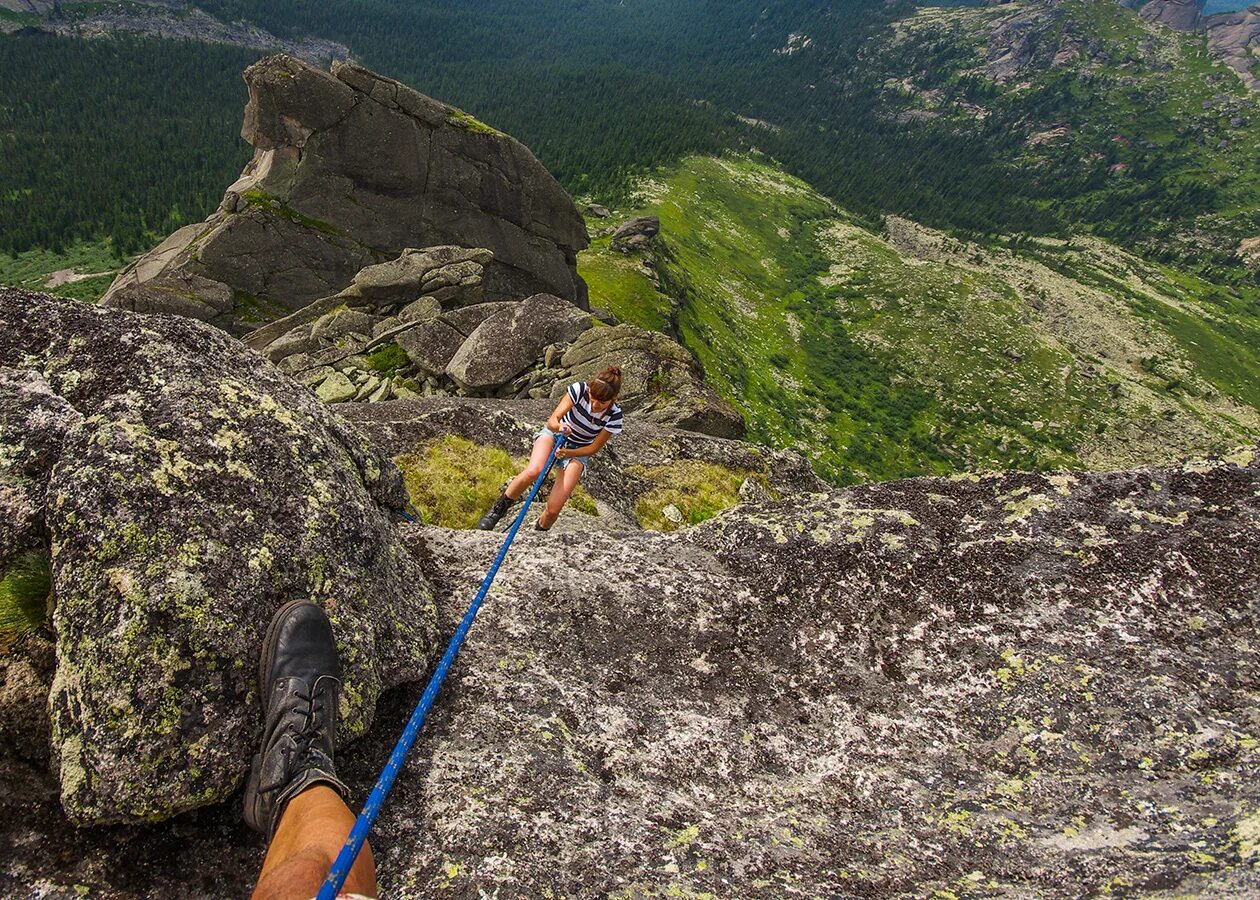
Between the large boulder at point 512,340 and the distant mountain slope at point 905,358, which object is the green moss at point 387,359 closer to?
the large boulder at point 512,340

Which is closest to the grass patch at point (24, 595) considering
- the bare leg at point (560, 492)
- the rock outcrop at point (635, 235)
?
the bare leg at point (560, 492)

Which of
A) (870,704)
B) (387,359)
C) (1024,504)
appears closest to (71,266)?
(387,359)

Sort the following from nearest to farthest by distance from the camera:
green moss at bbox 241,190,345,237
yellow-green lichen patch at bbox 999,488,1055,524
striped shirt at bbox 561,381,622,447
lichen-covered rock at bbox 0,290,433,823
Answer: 1. lichen-covered rock at bbox 0,290,433,823
2. yellow-green lichen patch at bbox 999,488,1055,524
3. striped shirt at bbox 561,381,622,447
4. green moss at bbox 241,190,345,237

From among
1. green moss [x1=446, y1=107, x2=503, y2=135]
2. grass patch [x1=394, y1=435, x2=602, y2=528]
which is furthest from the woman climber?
green moss [x1=446, y1=107, x2=503, y2=135]

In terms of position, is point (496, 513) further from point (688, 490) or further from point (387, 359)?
point (387, 359)

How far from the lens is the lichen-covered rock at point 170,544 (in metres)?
5.36

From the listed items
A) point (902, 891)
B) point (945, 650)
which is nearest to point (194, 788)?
point (902, 891)

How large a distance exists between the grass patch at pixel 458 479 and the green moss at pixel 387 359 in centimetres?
2136

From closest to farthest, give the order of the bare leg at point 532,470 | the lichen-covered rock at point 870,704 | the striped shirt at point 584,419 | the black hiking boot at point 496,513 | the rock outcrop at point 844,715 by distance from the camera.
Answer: the rock outcrop at point 844,715
the lichen-covered rock at point 870,704
the black hiking boot at point 496,513
the bare leg at point 532,470
the striped shirt at point 584,419

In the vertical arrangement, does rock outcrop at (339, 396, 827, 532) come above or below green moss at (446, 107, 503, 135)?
below

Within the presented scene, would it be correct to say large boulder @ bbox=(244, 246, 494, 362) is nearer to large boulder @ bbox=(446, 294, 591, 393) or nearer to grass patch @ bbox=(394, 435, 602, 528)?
large boulder @ bbox=(446, 294, 591, 393)

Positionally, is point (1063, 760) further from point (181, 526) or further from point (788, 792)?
point (181, 526)

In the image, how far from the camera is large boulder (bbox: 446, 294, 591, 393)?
1386 inches

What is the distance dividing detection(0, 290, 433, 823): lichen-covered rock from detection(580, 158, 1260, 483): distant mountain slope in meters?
84.2
